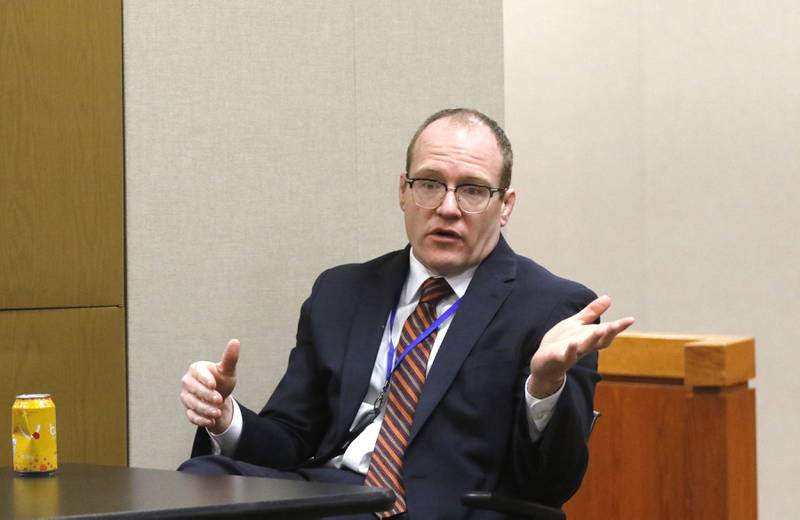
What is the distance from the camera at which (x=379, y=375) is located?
2984 mm

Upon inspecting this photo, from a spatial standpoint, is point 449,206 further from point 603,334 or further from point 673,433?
point 673,433

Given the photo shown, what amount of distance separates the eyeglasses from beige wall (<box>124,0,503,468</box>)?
61 cm

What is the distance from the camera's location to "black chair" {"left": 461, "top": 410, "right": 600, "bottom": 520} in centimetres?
247

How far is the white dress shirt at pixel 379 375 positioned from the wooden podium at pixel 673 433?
35.5 inches

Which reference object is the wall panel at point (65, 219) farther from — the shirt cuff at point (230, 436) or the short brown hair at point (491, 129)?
the short brown hair at point (491, 129)

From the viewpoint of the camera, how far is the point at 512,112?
636cm

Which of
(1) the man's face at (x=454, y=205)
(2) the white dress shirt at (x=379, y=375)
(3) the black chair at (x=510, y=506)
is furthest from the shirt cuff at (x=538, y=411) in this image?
(1) the man's face at (x=454, y=205)

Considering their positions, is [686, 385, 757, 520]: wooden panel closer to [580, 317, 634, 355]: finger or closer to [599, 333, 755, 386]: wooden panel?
[599, 333, 755, 386]: wooden panel

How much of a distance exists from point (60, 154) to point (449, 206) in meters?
1.04

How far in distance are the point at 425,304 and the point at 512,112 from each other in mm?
3548

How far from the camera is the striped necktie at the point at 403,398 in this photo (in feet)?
9.18

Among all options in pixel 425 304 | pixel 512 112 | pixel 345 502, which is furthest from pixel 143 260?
pixel 512 112

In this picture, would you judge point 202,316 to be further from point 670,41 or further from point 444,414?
point 670,41

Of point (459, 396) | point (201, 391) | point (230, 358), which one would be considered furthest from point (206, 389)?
point (459, 396)
